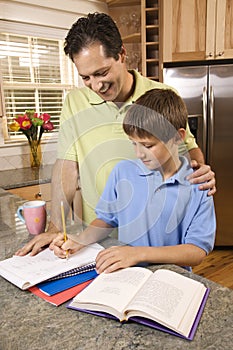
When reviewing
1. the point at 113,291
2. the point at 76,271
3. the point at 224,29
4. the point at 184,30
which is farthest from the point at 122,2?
the point at 113,291

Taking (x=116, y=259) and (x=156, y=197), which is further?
(x=156, y=197)

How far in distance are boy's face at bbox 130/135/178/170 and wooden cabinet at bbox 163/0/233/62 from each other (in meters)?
1.83

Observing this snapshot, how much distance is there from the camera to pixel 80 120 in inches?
53.6

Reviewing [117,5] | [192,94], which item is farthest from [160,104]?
[117,5]

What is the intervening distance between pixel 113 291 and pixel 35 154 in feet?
7.31

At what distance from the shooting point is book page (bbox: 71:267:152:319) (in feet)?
2.14

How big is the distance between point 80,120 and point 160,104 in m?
0.43

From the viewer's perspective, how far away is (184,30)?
261 centimetres

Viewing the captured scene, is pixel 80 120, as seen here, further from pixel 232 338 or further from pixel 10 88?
pixel 10 88

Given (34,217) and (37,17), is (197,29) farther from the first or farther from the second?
(34,217)

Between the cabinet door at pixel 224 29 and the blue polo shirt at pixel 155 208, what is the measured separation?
6.08 ft

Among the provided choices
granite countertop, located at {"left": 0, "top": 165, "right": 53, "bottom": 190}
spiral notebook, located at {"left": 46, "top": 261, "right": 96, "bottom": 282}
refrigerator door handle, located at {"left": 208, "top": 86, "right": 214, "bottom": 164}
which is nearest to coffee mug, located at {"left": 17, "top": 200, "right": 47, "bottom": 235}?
spiral notebook, located at {"left": 46, "top": 261, "right": 96, "bottom": 282}

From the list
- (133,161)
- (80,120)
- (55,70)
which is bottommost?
(133,161)

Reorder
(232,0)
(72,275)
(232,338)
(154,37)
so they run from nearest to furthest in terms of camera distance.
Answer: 1. (232,338)
2. (72,275)
3. (232,0)
4. (154,37)
